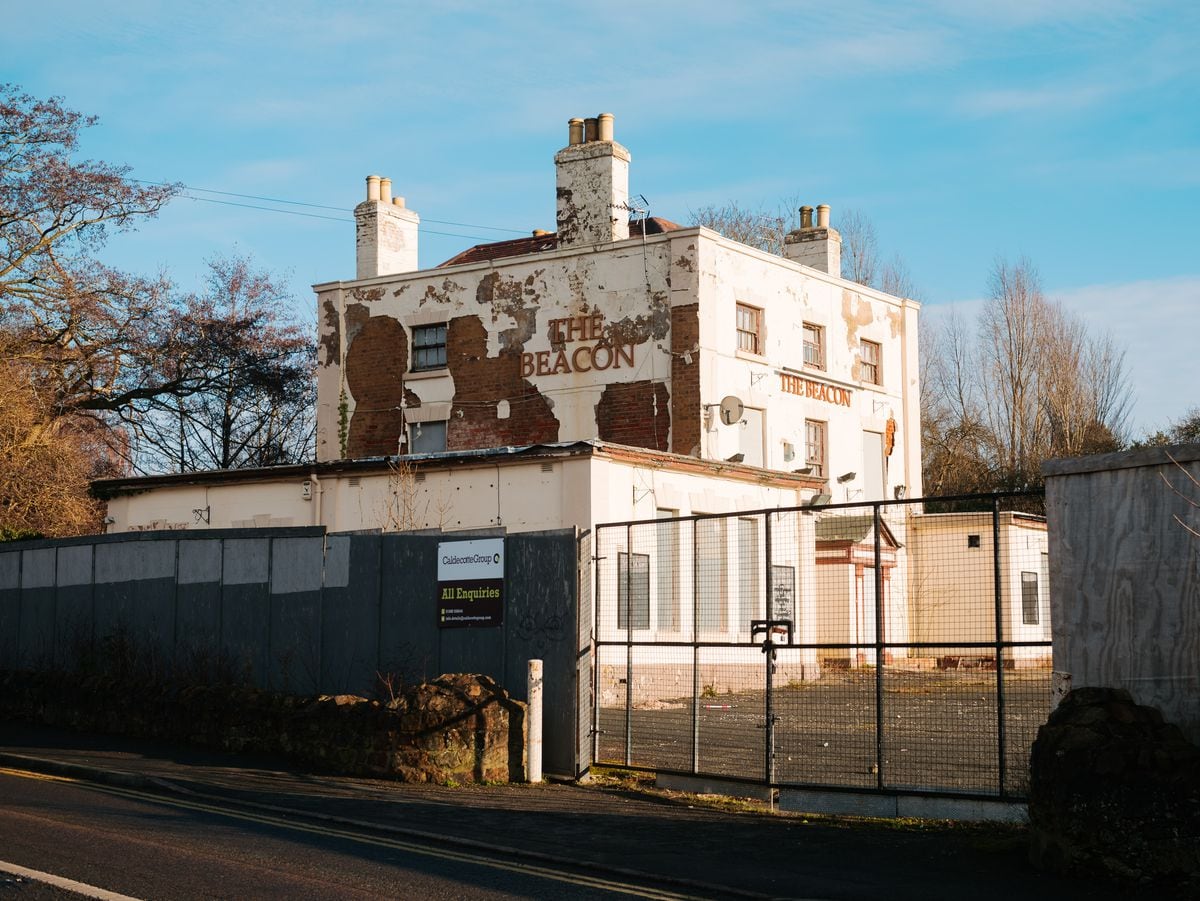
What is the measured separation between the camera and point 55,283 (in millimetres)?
37469

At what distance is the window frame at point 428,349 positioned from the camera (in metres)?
36.8

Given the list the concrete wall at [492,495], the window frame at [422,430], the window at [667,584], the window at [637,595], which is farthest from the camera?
the window frame at [422,430]

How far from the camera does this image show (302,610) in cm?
1795

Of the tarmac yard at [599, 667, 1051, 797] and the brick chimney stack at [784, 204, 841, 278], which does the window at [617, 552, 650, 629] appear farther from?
the brick chimney stack at [784, 204, 841, 278]

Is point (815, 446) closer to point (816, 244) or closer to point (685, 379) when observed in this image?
point (685, 379)

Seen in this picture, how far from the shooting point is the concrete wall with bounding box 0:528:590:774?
15.5 meters

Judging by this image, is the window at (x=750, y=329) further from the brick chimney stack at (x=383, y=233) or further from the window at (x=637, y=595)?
the window at (x=637, y=595)

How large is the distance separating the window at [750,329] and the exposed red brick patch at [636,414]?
2.74m

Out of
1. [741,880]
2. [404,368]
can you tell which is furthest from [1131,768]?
[404,368]

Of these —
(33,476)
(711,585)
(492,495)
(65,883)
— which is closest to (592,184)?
(492,495)

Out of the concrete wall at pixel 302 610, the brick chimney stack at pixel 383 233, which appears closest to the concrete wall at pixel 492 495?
the concrete wall at pixel 302 610

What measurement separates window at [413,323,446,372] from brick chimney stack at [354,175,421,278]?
3.04 metres

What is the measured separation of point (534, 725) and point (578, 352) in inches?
814

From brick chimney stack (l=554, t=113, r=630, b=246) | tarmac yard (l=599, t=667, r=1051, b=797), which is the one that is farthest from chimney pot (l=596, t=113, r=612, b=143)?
tarmac yard (l=599, t=667, r=1051, b=797)
